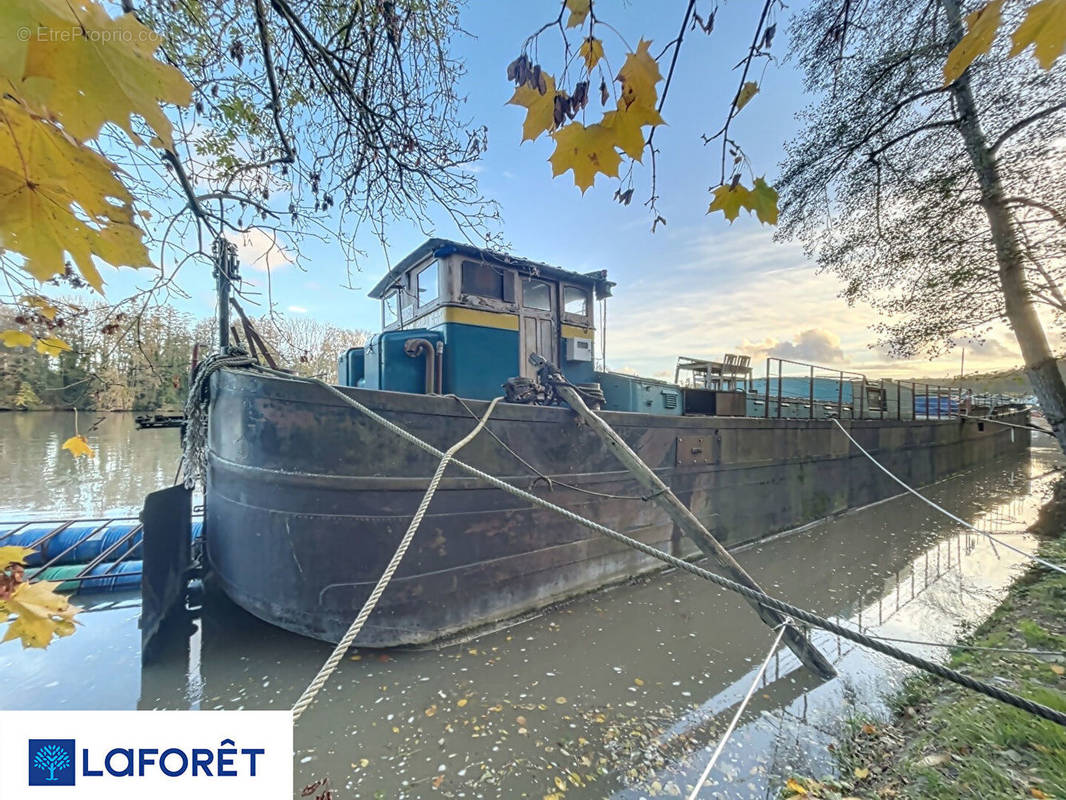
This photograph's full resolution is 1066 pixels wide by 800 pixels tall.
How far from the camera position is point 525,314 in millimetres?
5375

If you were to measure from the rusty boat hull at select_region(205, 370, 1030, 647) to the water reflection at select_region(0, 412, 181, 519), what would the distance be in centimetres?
138

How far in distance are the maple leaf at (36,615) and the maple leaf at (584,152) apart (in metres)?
1.74

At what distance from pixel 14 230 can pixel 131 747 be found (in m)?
1.62

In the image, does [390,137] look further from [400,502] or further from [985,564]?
[985,564]

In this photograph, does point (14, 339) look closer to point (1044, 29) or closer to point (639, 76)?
point (639, 76)

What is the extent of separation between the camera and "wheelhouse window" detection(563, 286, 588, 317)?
580 centimetres

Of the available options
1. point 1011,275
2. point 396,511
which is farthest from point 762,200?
point 1011,275

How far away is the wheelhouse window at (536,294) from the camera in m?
5.45

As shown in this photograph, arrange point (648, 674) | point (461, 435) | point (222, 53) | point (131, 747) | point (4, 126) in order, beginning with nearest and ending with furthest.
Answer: point (4, 126)
point (131, 747)
point (222, 53)
point (648, 674)
point (461, 435)

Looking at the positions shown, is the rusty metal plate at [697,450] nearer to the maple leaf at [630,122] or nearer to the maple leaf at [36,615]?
the maple leaf at [630,122]

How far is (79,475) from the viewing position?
10820 millimetres

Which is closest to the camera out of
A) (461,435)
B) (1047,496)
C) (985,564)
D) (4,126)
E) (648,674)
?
(4,126)

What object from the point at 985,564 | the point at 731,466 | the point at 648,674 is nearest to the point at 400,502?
the point at 648,674

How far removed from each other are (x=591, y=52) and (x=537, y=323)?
439 centimetres
